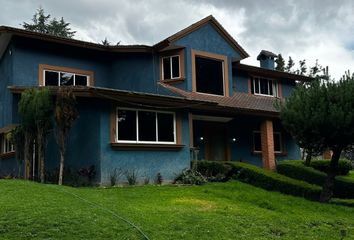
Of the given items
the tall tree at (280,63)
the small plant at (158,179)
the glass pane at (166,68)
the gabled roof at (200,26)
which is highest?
the tall tree at (280,63)

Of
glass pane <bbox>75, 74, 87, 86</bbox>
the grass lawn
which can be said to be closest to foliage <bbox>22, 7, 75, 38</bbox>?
glass pane <bbox>75, 74, 87, 86</bbox>

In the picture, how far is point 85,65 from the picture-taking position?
2291 centimetres

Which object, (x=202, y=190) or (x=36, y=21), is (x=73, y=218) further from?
(x=36, y=21)

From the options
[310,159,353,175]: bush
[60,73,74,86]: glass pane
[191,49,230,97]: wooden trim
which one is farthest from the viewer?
[310,159,353,175]: bush

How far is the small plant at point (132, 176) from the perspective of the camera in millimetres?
17625

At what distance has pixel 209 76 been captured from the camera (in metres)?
23.6

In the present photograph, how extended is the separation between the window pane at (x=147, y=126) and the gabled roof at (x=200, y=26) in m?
4.46

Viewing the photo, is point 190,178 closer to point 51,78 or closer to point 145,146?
point 145,146

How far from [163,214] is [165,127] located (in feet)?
25.1

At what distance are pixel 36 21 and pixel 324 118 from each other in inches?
1679

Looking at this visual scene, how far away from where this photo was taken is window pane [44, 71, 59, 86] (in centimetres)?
2152

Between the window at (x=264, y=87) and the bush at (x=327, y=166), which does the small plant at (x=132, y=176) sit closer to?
the bush at (x=327, y=166)

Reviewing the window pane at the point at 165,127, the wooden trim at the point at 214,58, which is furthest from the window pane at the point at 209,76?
the window pane at the point at 165,127

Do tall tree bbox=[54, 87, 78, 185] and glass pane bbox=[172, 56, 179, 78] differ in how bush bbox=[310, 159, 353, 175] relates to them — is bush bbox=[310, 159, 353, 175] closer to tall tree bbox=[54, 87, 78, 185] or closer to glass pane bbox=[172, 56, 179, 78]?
glass pane bbox=[172, 56, 179, 78]
